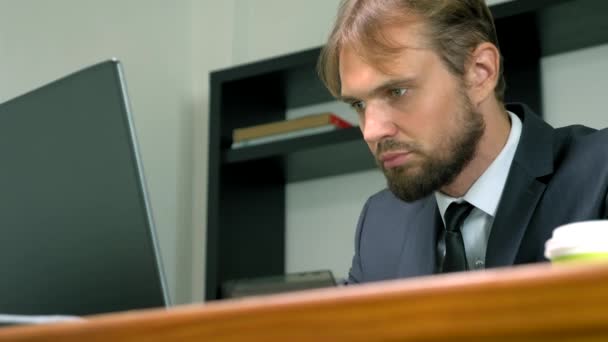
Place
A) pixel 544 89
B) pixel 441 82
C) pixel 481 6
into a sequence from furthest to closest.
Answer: pixel 544 89 → pixel 481 6 → pixel 441 82

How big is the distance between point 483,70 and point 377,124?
0.97ft

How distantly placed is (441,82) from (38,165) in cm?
83

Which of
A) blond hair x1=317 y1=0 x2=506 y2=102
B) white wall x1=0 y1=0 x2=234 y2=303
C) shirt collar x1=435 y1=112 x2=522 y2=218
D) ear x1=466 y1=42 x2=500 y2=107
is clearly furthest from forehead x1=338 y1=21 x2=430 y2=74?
white wall x1=0 y1=0 x2=234 y2=303

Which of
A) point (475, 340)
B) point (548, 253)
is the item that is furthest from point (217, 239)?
point (475, 340)

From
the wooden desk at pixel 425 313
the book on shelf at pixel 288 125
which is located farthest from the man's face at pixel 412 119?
the wooden desk at pixel 425 313

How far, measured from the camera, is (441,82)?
163cm

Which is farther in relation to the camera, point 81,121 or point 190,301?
point 190,301

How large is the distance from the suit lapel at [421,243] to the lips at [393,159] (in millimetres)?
152

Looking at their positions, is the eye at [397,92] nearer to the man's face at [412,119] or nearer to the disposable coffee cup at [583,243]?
the man's face at [412,119]

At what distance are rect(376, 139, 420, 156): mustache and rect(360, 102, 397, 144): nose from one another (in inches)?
0.4

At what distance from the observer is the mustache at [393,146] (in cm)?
158

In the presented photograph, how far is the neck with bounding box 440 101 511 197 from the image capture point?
1.61 metres

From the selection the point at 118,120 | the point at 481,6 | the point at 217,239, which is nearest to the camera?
the point at 118,120

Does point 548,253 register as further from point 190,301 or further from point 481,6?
point 190,301
